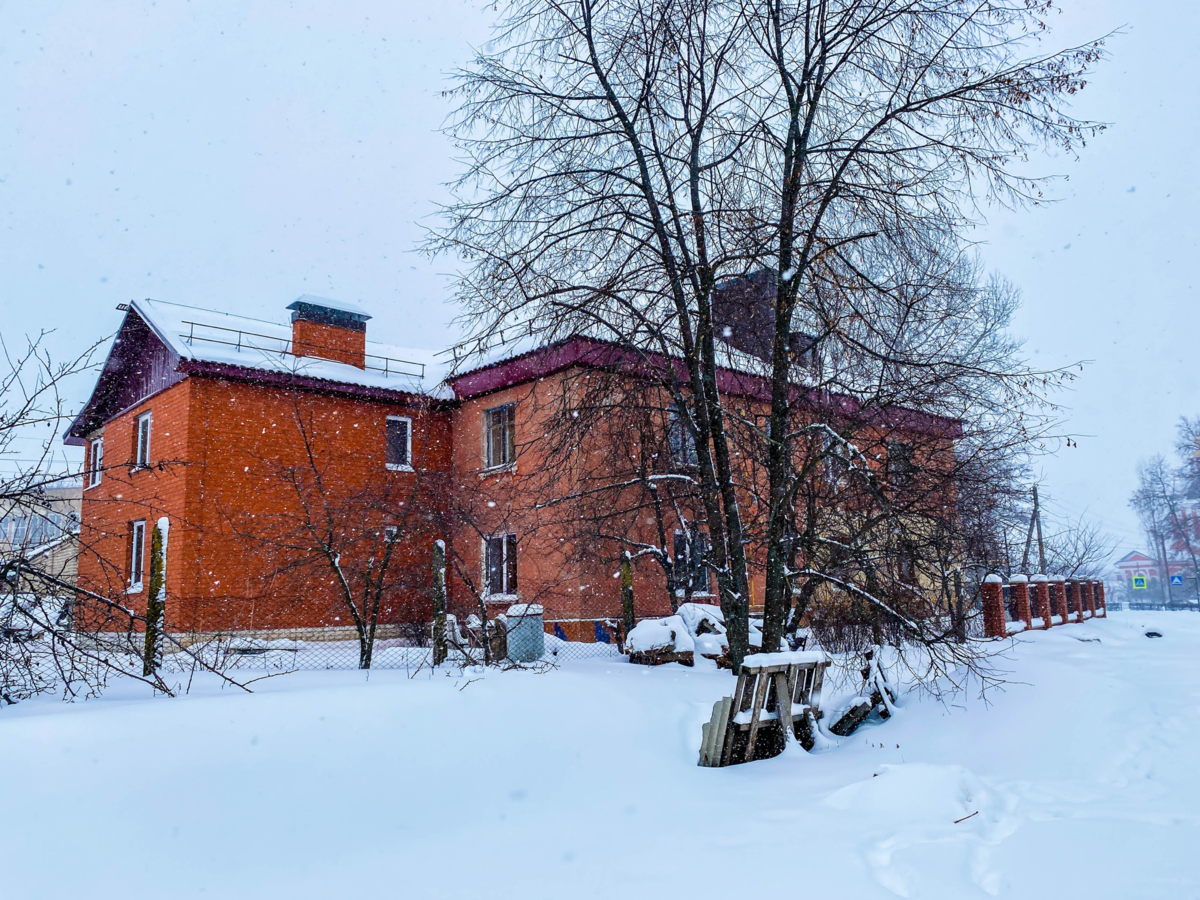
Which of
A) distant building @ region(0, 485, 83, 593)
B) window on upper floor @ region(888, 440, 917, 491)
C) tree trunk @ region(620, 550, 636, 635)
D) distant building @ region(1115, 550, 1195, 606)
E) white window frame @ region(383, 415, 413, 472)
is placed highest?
white window frame @ region(383, 415, 413, 472)

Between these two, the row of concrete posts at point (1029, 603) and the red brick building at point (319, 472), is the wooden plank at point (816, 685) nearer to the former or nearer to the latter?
the red brick building at point (319, 472)

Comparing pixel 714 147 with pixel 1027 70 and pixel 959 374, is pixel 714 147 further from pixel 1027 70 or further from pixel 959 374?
pixel 959 374

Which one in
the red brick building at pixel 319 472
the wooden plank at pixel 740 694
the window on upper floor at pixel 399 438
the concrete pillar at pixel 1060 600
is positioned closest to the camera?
the wooden plank at pixel 740 694

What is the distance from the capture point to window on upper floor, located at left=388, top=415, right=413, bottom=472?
17.5 m

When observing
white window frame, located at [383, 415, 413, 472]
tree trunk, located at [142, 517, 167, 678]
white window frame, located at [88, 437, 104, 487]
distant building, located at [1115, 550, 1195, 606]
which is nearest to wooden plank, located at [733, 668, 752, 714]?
tree trunk, located at [142, 517, 167, 678]

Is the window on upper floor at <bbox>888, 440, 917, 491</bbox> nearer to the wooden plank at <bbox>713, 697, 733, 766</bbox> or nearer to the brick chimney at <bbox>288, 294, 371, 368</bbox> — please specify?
the wooden plank at <bbox>713, 697, 733, 766</bbox>

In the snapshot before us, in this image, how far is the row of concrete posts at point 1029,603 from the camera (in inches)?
521

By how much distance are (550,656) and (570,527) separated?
2.17m

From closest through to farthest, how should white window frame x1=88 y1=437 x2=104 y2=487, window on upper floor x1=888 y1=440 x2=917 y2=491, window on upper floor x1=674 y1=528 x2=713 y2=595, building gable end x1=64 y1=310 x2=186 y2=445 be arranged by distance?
window on upper floor x1=888 y1=440 x2=917 y2=491, window on upper floor x1=674 y1=528 x2=713 y2=595, building gable end x1=64 y1=310 x2=186 y2=445, white window frame x1=88 y1=437 x2=104 y2=487

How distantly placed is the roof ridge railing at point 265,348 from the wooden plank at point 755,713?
9.87 m

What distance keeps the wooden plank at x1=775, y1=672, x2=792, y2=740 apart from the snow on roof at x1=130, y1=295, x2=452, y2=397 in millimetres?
9212

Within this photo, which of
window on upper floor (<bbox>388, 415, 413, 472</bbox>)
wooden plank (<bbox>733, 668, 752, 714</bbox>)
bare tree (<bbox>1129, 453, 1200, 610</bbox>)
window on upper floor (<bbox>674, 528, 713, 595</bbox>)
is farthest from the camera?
bare tree (<bbox>1129, 453, 1200, 610</bbox>)

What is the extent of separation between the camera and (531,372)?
15672 mm

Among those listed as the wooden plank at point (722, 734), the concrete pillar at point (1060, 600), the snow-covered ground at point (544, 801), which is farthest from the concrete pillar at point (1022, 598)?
the wooden plank at point (722, 734)
